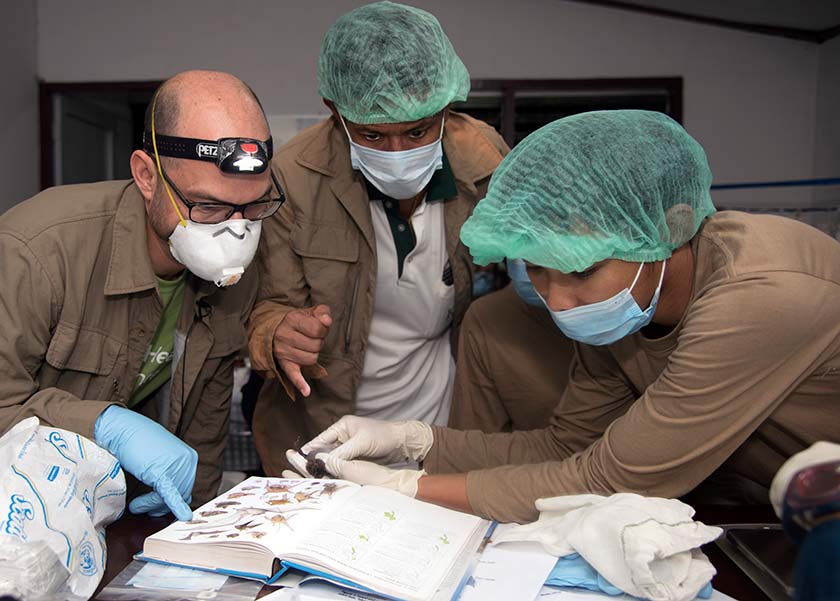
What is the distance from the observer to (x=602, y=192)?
117 cm

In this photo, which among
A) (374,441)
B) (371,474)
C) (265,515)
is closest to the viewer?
(265,515)

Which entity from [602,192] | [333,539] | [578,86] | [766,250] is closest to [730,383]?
[766,250]

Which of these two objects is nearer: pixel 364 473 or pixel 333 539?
pixel 333 539

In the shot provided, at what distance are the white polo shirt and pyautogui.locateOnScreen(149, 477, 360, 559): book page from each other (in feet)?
2.37

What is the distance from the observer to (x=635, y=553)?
0.95 meters

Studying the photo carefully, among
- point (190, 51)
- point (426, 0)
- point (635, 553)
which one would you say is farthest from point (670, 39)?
point (635, 553)

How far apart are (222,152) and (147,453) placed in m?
0.56

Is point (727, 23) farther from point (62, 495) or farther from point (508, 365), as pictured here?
point (62, 495)

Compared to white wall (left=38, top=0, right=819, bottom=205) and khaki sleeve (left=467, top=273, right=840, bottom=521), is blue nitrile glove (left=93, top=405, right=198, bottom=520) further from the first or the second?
white wall (left=38, top=0, right=819, bottom=205)

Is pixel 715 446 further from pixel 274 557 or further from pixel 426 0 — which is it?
pixel 426 0

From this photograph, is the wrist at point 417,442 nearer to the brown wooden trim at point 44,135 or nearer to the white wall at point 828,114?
the white wall at point 828,114

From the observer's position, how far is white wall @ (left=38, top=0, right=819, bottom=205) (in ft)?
14.3

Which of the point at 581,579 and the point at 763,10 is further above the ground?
the point at 763,10

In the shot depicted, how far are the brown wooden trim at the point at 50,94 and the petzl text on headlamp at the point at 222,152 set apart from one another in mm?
3393
